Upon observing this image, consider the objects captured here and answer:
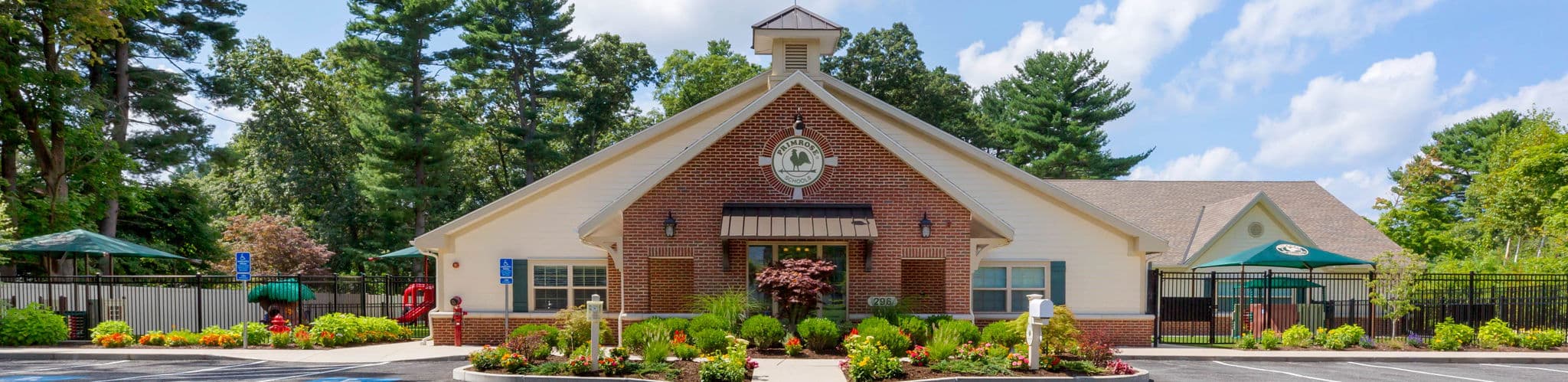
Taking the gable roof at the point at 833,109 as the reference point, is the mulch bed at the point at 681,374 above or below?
below

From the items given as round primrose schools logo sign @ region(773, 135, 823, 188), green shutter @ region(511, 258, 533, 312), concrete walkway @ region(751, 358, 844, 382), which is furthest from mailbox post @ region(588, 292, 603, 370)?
green shutter @ region(511, 258, 533, 312)

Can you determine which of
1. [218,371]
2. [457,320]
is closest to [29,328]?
Answer: [218,371]

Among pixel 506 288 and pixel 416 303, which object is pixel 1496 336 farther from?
pixel 416 303

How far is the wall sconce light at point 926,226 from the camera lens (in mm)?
18562

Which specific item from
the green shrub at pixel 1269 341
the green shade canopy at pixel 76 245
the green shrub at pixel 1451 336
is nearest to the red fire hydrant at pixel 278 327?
the green shade canopy at pixel 76 245

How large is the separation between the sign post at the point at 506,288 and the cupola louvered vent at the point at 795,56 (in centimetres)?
805

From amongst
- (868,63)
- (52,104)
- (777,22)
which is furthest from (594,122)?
(777,22)

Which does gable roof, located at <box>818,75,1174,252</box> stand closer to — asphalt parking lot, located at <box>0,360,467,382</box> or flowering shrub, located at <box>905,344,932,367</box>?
flowering shrub, located at <box>905,344,932,367</box>

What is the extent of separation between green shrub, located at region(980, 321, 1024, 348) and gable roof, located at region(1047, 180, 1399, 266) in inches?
450

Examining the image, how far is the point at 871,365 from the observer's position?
536 inches

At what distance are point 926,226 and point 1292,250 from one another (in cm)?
903

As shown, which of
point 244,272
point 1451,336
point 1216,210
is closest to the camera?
point 244,272

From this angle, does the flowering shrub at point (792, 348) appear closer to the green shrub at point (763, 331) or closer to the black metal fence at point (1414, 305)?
the green shrub at point (763, 331)

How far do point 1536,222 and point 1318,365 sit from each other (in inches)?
1151
